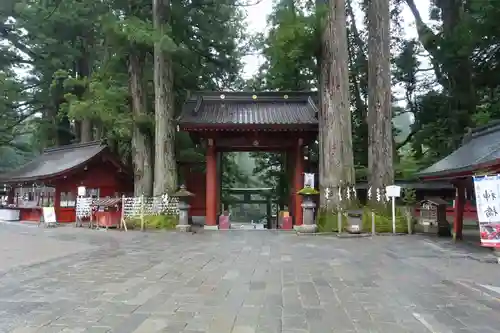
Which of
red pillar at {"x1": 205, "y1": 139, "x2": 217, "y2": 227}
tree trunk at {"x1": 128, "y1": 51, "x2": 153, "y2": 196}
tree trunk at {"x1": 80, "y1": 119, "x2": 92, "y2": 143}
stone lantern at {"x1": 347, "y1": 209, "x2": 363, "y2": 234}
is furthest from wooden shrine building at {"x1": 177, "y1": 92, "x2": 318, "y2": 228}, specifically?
tree trunk at {"x1": 80, "y1": 119, "x2": 92, "y2": 143}

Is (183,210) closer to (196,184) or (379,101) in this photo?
(196,184)

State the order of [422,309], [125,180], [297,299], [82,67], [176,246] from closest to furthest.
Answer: [422,309] < [297,299] < [176,246] < [125,180] < [82,67]

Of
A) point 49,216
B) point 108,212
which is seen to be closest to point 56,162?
point 49,216

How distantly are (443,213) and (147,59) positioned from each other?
49.5ft

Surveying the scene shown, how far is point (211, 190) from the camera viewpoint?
17.7 metres

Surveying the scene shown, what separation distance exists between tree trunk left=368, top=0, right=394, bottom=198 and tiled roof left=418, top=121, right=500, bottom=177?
2.55 meters

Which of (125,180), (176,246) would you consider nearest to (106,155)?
(125,180)

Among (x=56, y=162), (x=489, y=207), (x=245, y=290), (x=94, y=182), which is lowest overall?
(x=245, y=290)

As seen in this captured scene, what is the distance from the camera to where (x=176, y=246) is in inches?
434

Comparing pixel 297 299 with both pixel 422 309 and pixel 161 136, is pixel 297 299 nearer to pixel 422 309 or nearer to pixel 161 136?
pixel 422 309

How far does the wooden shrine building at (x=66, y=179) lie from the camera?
20.8 meters

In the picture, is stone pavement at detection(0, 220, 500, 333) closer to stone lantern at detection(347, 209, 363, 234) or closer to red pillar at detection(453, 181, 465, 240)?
red pillar at detection(453, 181, 465, 240)

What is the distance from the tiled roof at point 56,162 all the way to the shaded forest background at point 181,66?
1.25m

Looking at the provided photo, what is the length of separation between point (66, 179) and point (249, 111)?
30.8ft
